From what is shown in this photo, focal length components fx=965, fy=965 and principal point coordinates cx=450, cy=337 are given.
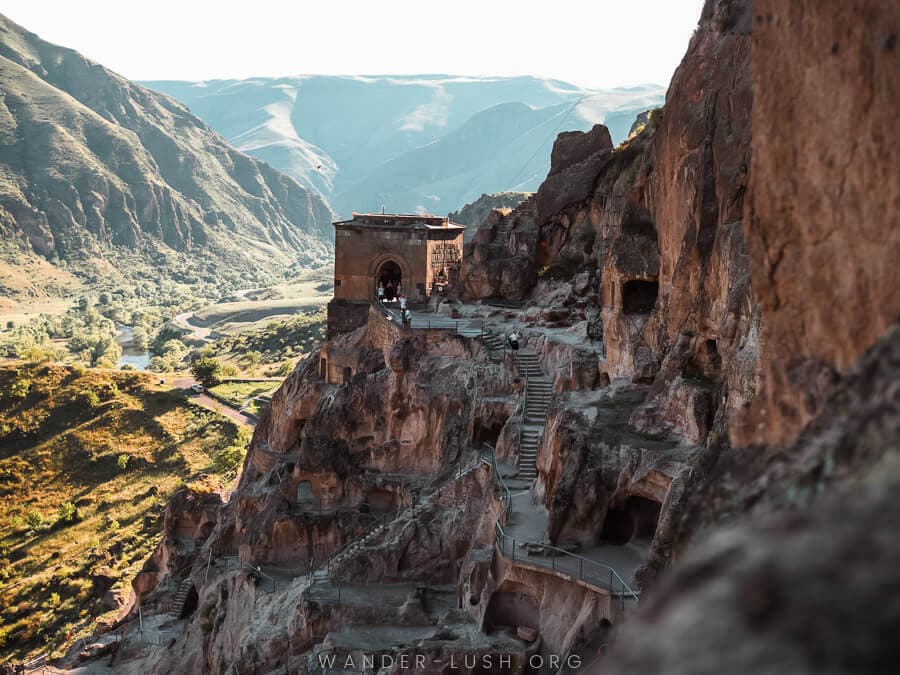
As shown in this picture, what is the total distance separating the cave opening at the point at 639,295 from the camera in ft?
89.7

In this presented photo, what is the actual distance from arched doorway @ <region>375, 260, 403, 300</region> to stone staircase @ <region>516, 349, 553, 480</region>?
38.4ft

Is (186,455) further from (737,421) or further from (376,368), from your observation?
(737,421)

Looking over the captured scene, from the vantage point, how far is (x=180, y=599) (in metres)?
37.8

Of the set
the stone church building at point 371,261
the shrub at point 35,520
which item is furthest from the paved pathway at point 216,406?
the stone church building at point 371,261

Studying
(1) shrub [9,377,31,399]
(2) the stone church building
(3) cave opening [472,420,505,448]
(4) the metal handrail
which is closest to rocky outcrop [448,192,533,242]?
(1) shrub [9,377,31,399]

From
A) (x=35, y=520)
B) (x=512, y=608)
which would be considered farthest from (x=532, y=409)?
(x=35, y=520)

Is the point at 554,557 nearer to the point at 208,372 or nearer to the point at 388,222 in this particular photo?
the point at 388,222

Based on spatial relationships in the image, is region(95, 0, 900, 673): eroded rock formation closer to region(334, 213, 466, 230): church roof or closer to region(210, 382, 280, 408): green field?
region(334, 213, 466, 230): church roof

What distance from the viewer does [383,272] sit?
4356cm

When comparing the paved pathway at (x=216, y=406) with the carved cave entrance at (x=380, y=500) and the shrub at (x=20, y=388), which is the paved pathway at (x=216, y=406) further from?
the carved cave entrance at (x=380, y=500)

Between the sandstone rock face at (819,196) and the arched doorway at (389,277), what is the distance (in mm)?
33455

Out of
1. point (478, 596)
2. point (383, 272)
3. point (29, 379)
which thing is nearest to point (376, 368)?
point (383, 272)

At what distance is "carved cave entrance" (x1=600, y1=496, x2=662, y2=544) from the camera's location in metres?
21.5

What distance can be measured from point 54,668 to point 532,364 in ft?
74.6
